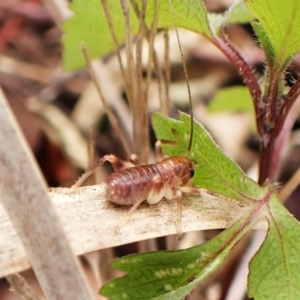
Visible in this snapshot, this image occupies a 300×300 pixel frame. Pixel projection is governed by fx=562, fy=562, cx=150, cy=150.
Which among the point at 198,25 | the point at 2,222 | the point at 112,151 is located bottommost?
the point at 2,222

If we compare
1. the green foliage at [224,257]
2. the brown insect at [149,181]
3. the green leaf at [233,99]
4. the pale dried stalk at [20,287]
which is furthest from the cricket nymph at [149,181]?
the green leaf at [233,99]

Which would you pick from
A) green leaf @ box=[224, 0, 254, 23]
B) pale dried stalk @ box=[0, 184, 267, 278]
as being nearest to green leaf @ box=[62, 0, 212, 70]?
green leaf @ box=[224, 0, 254, 23]

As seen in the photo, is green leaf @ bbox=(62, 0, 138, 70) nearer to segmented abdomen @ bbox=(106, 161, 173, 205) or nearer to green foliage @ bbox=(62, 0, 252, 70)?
green foliage @ bbox=(62, 0, 252, 70)

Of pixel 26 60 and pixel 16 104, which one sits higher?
pixel 26 60

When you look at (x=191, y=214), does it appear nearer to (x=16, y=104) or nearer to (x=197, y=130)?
(x=197, y=130)

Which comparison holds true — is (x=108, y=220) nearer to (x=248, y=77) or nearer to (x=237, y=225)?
(x=237, y=225)

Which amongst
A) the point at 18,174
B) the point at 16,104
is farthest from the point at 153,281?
the point at 16,104

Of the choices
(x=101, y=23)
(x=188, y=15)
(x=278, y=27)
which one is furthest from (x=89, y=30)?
(x=278, y=27)

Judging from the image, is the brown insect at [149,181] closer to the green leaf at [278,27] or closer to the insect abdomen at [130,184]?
the insect abdomen at [130,184]
